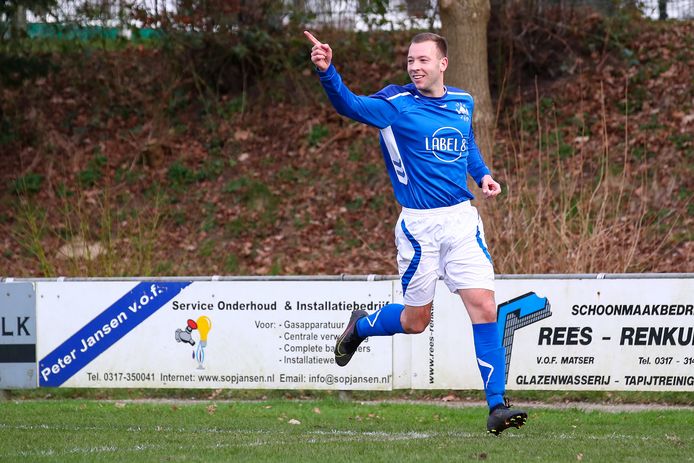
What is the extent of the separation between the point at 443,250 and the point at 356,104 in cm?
107

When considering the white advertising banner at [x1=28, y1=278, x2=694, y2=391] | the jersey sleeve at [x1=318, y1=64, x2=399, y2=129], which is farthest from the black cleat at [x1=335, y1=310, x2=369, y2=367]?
the white advertising banner at [x1=28, y1=278, x2=694, y2=391]

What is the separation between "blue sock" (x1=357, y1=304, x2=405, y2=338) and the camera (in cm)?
730

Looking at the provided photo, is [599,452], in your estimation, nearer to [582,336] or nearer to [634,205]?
[582,336]

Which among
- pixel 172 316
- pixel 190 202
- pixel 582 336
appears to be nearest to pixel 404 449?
pixel 582 336

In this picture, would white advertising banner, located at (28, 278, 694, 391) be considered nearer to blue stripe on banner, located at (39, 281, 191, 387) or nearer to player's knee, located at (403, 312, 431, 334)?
blue stripe on banner, located at (39, 281, 191, 387)

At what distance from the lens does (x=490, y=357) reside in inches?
269

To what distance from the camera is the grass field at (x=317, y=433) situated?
6348 mm

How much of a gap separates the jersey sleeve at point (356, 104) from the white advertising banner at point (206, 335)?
310 cm

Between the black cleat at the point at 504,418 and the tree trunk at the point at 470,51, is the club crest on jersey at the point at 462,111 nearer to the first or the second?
the black cleat at the point at 504,418

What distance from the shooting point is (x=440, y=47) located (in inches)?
273

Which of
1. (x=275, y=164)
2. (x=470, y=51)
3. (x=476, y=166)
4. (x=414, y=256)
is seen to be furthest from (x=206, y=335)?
(x=275, y=164)

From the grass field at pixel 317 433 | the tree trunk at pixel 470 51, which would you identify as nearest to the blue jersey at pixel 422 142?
the grass field at pixel 317 433

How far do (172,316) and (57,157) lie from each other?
Result: 10.7 metres

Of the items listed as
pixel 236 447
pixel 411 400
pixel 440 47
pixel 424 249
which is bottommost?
pixel 411 400
